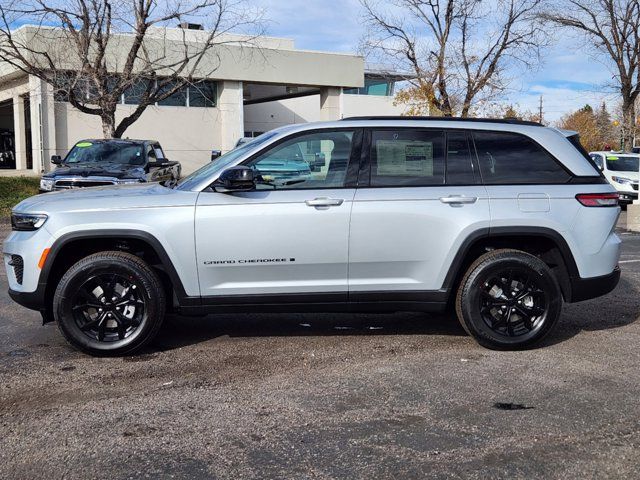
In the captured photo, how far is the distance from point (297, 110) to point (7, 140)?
60.0ft

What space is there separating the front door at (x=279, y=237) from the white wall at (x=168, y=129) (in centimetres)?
2698

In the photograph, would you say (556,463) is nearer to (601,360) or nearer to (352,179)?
(601,360)

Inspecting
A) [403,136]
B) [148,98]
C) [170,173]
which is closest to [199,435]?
[403,136]

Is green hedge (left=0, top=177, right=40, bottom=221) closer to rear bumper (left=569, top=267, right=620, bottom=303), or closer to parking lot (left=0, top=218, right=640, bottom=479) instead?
parking lot (left=0, top=218, right=640, bottom=479)

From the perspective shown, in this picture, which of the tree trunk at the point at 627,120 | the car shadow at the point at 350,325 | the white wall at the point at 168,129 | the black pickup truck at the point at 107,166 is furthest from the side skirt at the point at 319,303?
the tree trunk at the point at 627,120

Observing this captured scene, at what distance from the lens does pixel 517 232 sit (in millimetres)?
5309

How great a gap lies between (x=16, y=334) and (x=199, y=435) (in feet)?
9.85

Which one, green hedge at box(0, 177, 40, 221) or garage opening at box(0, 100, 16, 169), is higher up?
garage opening at box(0, 100, 16, 169)

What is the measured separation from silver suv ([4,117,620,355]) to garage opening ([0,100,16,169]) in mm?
37832

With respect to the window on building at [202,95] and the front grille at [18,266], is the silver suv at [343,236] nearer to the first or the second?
the front grille at [18,266]

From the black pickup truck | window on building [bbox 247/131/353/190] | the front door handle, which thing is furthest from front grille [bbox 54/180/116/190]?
the front door handle

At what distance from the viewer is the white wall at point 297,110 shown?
133 ft

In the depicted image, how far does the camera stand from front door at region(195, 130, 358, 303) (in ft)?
16.7

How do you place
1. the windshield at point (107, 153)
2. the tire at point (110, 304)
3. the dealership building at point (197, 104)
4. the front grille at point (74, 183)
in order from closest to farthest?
the tire at point (110, 304)
the front grille at point (74, 183)
the windshield at point (107, 153)
the dealership building at point (197, 104)
